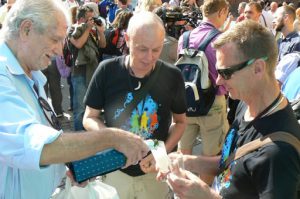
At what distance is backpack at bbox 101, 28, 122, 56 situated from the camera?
5.73 metres

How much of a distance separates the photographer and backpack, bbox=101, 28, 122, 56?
7 centimetres

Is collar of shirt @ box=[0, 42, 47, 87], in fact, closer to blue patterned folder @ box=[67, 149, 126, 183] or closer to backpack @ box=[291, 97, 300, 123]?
blue patterned folder @ box=[67, 149, 126, 183]

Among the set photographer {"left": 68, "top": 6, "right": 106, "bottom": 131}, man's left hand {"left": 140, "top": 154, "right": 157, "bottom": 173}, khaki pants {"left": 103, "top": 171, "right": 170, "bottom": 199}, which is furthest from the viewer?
photographer {"left": 68, "top": 6, "right": 106, "bottom": 131}

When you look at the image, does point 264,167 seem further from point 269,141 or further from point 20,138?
point 20,138

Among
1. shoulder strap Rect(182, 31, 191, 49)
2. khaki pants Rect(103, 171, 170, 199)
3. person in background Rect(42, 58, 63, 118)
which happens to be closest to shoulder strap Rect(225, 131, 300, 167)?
khaki pants Rect(103, 171, 170, 199)

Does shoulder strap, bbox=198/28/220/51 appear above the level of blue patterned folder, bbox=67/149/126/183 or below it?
below

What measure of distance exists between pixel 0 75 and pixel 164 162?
0.88 m

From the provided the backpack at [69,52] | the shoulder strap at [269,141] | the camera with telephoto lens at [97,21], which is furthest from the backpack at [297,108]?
the camera with telephoto lens at [97,21]

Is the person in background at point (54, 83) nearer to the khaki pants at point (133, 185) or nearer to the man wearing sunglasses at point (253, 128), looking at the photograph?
the khaki pants at point (133, 185)

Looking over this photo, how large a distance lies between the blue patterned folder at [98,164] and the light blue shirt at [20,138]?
170 millimetres

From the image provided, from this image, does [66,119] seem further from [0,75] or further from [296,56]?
[0,75]

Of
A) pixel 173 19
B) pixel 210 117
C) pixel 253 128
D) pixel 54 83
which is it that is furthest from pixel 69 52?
pixel 253 128

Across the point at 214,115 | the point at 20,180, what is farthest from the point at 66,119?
the point at 20,180

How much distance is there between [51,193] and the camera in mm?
1934
